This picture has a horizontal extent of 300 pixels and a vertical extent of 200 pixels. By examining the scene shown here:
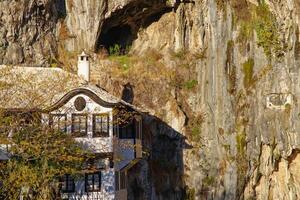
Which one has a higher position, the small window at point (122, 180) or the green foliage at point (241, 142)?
the green foliage at point (241, 142)

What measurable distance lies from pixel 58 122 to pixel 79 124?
14.0ft

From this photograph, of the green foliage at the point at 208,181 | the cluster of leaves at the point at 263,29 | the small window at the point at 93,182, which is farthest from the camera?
the green foliage at the point at 208,181

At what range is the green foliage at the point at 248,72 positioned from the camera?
4166 centimetres

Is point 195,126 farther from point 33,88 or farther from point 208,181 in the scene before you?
point 33,88

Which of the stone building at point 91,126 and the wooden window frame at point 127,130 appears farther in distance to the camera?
the wooden window frame at point 127,130

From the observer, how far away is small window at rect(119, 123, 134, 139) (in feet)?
121

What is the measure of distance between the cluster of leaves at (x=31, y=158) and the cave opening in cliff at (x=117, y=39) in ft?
57.8

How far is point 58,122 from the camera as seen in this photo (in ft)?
101

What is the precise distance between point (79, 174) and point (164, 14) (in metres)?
19.1

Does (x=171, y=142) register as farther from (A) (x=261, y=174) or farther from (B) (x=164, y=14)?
(B) (x=164, y=14)

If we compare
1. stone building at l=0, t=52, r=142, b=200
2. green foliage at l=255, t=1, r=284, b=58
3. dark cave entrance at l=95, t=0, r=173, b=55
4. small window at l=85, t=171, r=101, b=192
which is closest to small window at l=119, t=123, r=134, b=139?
stone building at l=0, t=52, r=142, b=200

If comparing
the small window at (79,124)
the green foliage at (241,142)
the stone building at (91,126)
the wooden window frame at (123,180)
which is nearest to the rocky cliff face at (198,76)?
the green foliage at (241,142)

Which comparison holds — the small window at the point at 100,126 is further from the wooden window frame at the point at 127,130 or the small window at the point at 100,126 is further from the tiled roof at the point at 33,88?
the wooden window frame at the point at 127,130

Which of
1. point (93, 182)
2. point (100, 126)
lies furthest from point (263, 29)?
point (93, 182)
